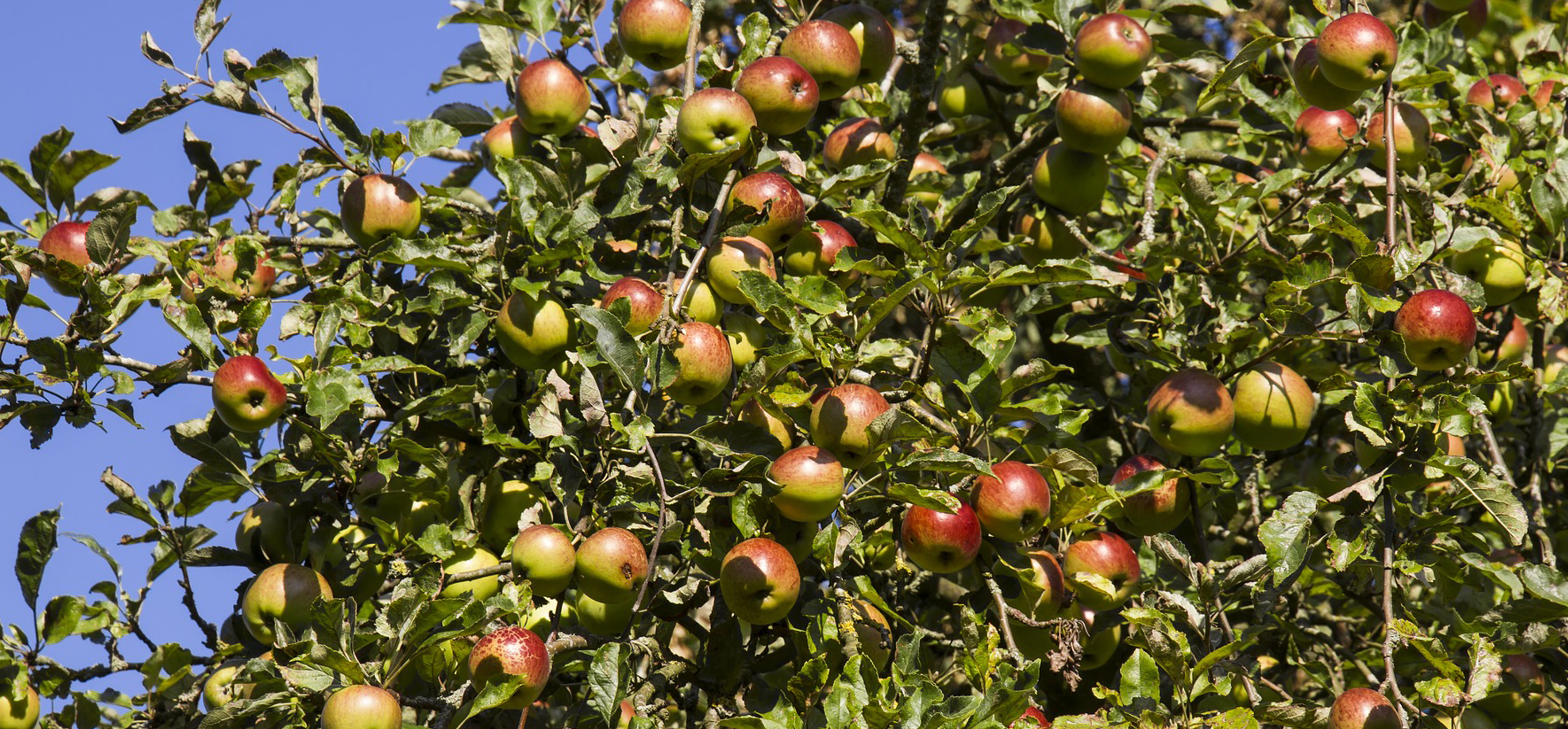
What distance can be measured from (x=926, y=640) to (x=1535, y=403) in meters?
1.92

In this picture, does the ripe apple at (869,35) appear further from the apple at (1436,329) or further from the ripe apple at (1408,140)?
the apple at (1436,329)

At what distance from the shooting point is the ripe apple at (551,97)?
2.78m

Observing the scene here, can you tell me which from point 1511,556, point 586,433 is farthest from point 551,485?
point 1511,556

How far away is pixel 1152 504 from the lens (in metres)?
2.71

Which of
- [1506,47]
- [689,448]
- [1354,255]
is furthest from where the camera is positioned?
[1506,47]

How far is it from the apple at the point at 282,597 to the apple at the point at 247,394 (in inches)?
12.4

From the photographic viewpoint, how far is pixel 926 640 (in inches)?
112

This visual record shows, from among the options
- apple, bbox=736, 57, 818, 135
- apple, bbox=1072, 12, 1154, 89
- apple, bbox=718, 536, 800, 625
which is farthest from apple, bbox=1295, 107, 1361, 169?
apple, bbox=718, 536, 800, 625

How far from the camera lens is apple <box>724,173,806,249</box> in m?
2.52

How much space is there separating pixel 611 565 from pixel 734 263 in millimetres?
656

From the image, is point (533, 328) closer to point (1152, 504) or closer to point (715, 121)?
point (715, 121)

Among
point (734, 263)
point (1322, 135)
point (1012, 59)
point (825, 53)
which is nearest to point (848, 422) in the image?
point (734, 263)

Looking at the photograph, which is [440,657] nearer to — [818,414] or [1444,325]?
[818,414]

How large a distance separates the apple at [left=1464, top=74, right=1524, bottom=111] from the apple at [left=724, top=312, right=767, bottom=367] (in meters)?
2.15
